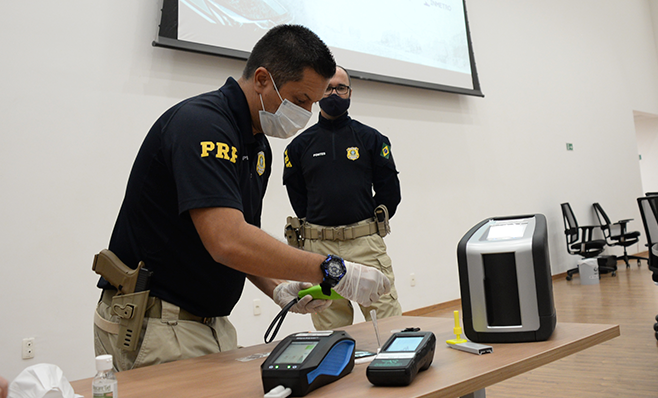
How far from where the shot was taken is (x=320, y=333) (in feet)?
3.29

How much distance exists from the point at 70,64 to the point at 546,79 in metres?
6.03

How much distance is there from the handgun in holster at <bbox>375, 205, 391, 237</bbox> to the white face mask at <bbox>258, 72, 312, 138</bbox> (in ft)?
3.73

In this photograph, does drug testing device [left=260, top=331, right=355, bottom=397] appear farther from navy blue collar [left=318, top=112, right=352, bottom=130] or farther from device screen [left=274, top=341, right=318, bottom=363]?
navy blue collar [left=318, top=112, right=352, bottom=130]

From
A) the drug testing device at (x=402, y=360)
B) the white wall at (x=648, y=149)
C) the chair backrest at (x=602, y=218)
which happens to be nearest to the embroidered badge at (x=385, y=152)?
the drug testing device at (x=402, y=360)

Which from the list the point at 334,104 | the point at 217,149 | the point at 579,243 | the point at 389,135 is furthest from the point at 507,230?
the point at 579,243

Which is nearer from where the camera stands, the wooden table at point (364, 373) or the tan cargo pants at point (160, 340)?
the wooden table at point (364, 373)

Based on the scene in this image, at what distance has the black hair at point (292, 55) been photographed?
4.23ft

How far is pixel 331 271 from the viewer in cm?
110

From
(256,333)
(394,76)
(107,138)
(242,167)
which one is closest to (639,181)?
(394,76)

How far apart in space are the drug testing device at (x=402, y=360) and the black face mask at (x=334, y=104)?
1657 mm

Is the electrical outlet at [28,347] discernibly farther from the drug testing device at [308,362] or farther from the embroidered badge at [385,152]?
the drug testing device at [308,362]

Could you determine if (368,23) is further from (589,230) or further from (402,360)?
(402,360)

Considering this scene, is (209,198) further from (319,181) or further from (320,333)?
(319,181)

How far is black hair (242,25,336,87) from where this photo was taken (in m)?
1.29
